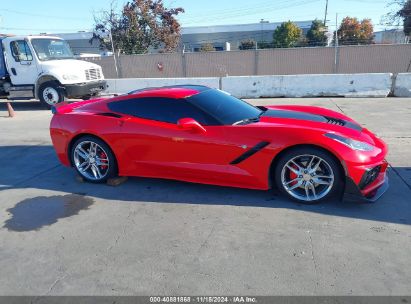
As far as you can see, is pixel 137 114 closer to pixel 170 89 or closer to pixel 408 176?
Answer: pixel 170 89

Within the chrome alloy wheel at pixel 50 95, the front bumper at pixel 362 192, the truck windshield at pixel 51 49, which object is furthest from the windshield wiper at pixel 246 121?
the truck windshield at pixel 51 49

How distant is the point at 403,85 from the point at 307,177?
32.4 feet

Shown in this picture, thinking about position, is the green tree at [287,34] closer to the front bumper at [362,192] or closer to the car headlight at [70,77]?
the car headlight at [70,77]

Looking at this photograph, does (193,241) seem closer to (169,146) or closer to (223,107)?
(169,146)

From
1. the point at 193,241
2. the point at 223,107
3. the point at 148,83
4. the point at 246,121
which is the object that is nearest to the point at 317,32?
the point at 148,83

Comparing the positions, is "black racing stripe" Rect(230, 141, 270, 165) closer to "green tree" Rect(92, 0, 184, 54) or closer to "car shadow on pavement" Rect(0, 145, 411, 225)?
"car shadow on pavement" Rect(0, 145, 411, 225)

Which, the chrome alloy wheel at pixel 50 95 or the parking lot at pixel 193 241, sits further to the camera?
the chrome alloy wheel at pixel 50 95

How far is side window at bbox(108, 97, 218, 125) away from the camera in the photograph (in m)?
4.27

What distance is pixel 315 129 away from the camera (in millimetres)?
3834

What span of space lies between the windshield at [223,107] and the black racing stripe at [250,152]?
0.43 meters

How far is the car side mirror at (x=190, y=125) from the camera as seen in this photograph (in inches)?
158

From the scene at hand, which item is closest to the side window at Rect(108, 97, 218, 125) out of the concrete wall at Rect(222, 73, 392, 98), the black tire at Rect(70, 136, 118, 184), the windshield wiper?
the windshield wiper

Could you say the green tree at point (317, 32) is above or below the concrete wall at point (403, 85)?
above

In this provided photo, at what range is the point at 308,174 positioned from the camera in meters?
3.86
